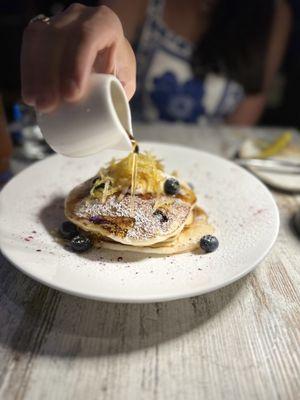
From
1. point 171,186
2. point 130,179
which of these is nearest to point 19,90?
point 130,179

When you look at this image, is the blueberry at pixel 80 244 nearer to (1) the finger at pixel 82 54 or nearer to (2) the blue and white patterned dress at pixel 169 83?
(1) the finger at pixel 82 54

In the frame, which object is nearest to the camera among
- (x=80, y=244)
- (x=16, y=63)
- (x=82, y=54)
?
(x=82, y=54)

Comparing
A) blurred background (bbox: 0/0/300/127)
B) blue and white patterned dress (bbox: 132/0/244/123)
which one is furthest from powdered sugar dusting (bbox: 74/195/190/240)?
blue and white patterned dress (bbox: 132/0/244/123)

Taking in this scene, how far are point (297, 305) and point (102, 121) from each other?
2.01 feet

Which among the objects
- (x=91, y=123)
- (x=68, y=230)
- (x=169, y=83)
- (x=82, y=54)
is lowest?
(x=169, y=83)

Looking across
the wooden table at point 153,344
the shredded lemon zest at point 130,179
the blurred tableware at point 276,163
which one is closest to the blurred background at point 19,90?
the shredded lemon zest at point 130,179

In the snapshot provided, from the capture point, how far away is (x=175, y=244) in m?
1.01

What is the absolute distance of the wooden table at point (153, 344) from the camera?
712 millimetres

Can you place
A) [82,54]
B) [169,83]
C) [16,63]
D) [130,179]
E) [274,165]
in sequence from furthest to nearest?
[169,83] < [16,63] < [274,165] < [130,179] < [82,54]

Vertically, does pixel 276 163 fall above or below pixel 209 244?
below

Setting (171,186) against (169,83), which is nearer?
(171,186)

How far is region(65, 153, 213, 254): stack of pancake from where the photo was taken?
98cm

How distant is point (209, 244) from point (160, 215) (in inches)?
5.9

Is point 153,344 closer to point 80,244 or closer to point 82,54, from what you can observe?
point 80,244
